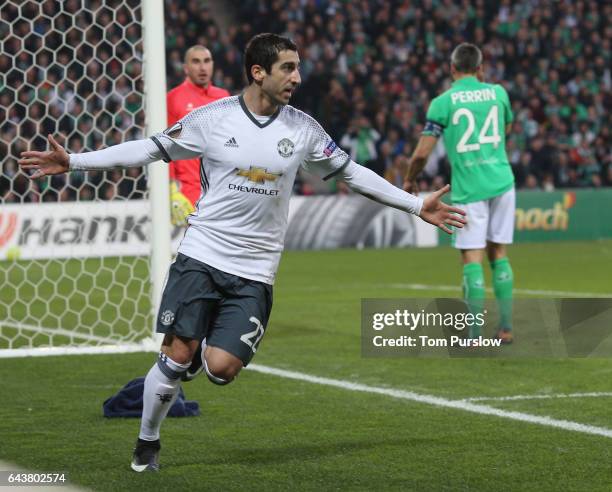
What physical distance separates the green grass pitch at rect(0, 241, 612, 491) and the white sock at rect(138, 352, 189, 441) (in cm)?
18

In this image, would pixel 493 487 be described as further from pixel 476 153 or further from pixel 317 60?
pixel 317 60

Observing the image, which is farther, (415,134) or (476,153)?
(415,134)

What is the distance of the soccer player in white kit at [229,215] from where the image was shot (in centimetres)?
510

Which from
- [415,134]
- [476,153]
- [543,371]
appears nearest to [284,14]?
[415,134]

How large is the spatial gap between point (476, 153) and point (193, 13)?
16058 millimetres

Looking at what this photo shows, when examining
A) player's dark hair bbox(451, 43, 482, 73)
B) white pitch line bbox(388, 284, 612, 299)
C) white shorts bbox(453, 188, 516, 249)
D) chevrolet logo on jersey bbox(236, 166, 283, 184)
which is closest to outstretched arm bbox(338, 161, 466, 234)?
chevrolet logo on jersey bbox(236, 166, 283, 184)

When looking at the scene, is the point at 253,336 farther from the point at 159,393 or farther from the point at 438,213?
the point at 438,213

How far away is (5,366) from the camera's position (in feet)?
27.7

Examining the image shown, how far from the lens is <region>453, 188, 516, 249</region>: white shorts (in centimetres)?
891

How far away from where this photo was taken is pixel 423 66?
84.3 feet

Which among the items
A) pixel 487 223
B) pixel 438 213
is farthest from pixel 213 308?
pixel 487 223

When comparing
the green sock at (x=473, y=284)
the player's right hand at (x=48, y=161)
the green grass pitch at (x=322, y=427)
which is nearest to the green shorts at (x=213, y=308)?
the green grass pitch at (x=322, y=427)

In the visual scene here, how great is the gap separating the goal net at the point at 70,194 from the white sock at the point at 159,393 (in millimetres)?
3974

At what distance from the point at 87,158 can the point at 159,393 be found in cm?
100
